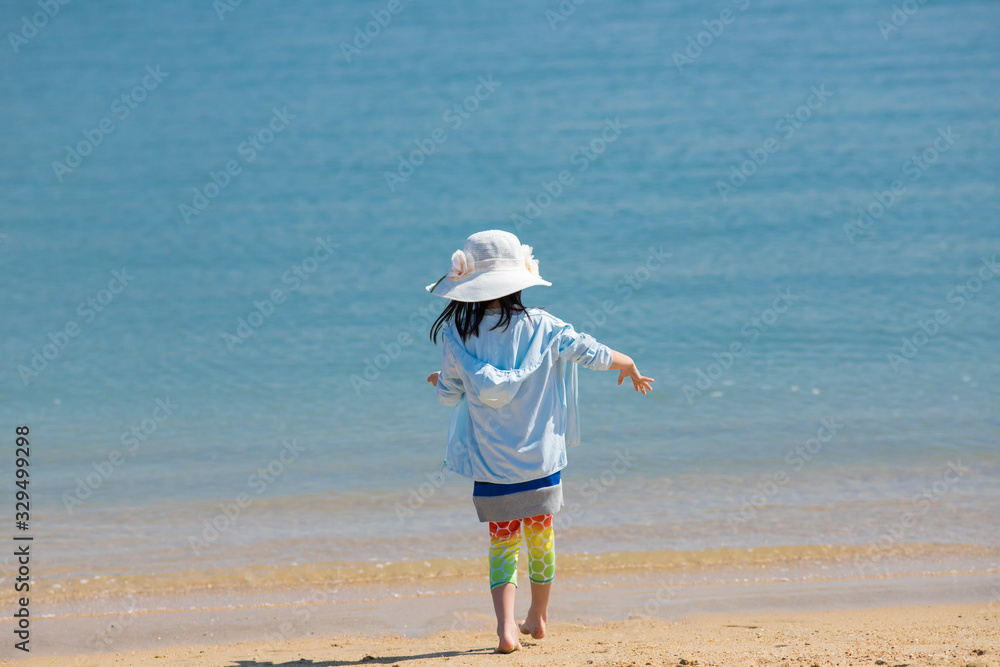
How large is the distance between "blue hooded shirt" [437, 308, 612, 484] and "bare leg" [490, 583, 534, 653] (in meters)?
0.35

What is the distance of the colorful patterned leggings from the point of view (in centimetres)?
285

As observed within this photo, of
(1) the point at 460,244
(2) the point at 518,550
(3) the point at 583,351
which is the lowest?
(2) the point at 518,550

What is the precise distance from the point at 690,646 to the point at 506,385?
0.99 metres

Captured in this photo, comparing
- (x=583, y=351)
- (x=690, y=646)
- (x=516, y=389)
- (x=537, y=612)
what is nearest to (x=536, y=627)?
(x=537, y=612)

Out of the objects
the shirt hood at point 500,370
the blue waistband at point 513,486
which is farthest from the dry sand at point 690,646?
the shirt hood at point 500,370

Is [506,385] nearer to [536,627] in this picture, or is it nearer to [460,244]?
[536,627]


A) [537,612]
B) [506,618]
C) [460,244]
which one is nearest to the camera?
[506,618]

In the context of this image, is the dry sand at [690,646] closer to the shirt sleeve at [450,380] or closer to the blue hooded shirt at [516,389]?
the blue hooded shirt at [516,389]

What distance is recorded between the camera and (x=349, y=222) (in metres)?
12.5

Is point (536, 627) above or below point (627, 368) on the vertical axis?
below

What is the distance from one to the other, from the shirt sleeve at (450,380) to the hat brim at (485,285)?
0.58ft

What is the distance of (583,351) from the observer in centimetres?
277

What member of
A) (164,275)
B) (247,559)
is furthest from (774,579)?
(164,275)

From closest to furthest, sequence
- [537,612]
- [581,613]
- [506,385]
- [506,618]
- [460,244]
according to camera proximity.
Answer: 1. [506,385]
2. [506,618]
3. [537,612]
4. [581,613]
5. [460,244]
